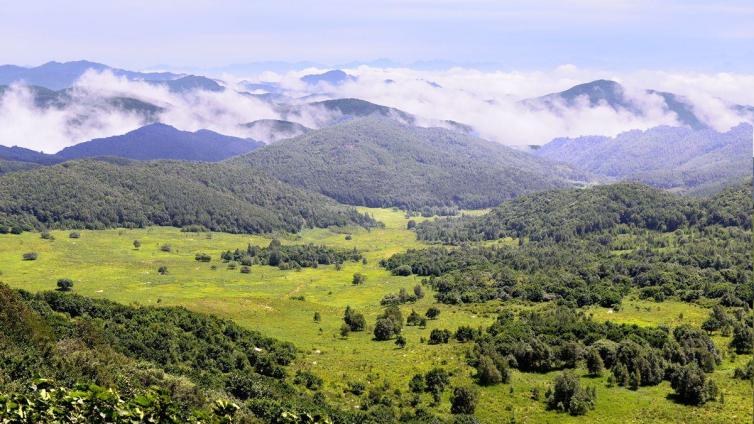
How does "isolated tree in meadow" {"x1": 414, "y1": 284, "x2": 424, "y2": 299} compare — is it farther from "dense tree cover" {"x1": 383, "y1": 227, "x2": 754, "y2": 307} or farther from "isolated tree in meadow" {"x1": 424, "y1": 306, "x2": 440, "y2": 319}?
"isolated tree in meadow" {"x1": 424, "y1": 306, "x2": 440, "y2": 319}

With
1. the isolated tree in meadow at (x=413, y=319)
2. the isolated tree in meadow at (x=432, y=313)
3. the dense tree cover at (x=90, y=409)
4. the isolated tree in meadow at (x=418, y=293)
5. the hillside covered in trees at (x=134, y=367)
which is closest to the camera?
the dense tree cover at (x=90, y=409)

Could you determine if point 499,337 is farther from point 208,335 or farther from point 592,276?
point 592,276

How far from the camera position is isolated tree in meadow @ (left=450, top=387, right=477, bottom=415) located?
83562mm

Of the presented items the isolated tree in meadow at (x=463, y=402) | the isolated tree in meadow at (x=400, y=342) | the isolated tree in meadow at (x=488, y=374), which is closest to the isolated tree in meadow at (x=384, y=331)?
the isolated tree in meadow at (x=400, y=342)

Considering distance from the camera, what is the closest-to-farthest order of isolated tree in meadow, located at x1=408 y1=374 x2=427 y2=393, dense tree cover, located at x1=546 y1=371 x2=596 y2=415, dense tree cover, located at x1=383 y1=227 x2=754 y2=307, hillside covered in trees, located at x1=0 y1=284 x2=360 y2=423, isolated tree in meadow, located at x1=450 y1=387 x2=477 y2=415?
hillside covered in trees, located at x1=0 y1=284 x2=360 y2=423 → dense tree cover, located at x1=546 y1=371 x2=596 y2=415 → isolated tree in meadow, located at x1=450 y1=387 x2=477 y2=415 → isolated tree in meadow, located at x1=408 y1=374 x2=427 y2=393 → dense tree cover, located at x1=383 y1=227 x2=754 y2=307

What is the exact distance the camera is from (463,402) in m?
83.9

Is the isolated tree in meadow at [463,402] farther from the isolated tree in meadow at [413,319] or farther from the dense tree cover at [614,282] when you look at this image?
the dense tree cover at [614,282]

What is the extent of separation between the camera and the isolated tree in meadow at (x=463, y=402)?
83.6 metres

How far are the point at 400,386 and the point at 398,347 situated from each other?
24324mm

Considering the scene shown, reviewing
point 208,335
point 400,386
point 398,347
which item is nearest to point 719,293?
point 398,347

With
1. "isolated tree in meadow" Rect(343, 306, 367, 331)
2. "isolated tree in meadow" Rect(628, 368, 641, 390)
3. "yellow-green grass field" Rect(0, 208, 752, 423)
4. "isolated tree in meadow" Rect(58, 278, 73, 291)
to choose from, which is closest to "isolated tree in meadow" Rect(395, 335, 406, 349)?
"yellow-green grass field" Rect(0, 208, 752, 423)

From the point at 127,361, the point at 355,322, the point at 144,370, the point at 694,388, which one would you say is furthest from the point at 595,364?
the point at 127,361

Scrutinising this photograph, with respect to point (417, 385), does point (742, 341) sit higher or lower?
higher

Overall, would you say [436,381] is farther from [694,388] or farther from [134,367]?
[134,367]
